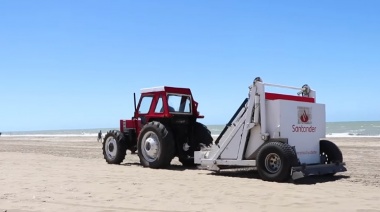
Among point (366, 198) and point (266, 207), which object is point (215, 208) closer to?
point (266, 207)

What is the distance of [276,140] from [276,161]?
17.2 inches

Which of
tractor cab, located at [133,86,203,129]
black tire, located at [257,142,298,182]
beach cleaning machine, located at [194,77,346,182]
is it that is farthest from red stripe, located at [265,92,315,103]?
tractor cab, located at [133,86,203,129]

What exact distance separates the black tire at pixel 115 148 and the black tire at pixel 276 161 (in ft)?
17.3

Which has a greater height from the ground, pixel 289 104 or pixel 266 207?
pixel 289 104

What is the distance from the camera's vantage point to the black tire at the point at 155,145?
36.7 ft

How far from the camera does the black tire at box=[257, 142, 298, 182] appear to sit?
332 inches

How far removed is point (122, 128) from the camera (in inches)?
522

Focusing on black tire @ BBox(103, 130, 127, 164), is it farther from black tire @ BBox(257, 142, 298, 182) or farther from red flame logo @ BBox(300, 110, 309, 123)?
red flame logo @ BBox(300, 110, 309, 123)

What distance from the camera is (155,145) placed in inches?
453

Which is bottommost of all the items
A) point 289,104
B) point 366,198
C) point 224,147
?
point 366,198

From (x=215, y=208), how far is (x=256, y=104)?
3616mm

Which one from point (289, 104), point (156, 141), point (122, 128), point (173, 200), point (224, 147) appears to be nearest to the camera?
point (173, 200)

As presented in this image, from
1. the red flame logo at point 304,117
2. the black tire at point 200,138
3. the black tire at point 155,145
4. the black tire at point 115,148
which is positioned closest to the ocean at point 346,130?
the black tire at point 200,138

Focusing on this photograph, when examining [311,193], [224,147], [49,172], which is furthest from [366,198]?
[49,172]
